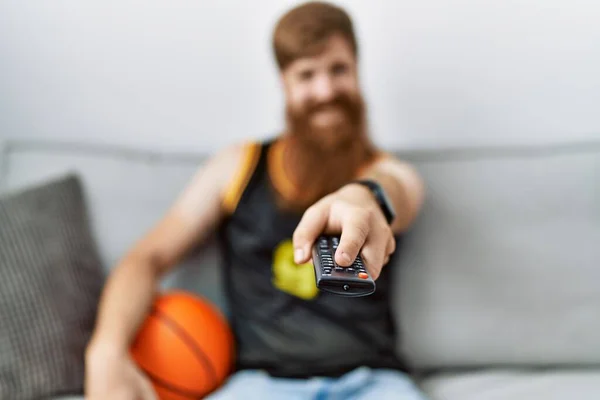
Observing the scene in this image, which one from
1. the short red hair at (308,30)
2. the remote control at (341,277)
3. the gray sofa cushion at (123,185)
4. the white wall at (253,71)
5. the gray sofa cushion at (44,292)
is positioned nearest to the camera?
the remote control at (341,277)

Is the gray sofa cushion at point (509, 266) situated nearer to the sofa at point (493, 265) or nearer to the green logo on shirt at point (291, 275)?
the sofa at point (493, 265)

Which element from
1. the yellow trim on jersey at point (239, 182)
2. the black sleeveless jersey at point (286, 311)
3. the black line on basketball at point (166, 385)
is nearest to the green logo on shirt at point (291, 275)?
the black sleeveless jersey at point (286, 311)

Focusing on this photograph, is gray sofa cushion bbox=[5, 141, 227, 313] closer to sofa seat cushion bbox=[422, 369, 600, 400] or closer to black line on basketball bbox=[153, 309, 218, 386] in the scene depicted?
black line on basketball bbox=[153, 309, 218, 386]

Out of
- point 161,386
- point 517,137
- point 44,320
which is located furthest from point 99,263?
point 517,137

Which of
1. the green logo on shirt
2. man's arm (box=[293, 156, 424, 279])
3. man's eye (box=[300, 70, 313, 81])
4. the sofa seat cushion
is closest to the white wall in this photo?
man's eye (box=[300, 70, 313, 81])

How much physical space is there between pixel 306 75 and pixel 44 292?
0.63 m

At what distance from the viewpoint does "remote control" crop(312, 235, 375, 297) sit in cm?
63

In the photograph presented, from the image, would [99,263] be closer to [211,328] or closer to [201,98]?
[211,328]

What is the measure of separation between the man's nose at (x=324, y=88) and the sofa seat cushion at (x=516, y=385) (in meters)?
0.60

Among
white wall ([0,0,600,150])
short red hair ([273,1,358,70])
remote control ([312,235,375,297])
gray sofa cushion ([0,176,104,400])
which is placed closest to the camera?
remote control ([312,235,375,297])

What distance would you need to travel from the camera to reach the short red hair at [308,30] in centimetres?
113

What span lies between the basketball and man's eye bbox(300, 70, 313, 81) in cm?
48

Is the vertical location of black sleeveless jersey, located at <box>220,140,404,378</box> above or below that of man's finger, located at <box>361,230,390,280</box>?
below

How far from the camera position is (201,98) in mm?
1466
